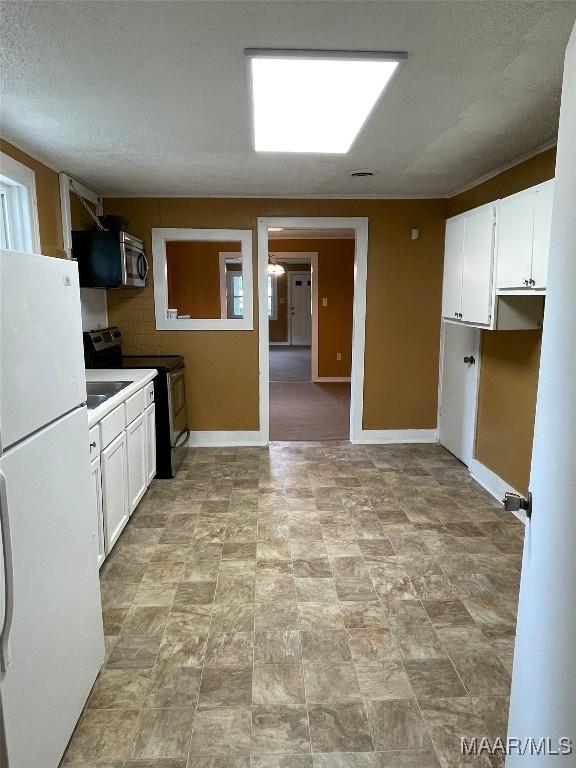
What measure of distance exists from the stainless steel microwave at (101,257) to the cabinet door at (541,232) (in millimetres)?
2827

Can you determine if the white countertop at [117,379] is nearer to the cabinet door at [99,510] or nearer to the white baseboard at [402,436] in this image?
the cabinet door at [99,510]

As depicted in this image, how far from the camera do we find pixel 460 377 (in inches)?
170

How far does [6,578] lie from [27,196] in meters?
2.59

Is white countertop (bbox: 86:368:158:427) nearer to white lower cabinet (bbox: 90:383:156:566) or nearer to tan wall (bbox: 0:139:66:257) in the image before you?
white lower cabinet (bbox: 90:383:156:566)

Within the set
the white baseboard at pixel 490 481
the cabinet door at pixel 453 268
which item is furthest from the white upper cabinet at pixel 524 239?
the white baseboard at pixel 490 481

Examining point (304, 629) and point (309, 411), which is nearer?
point (304, 629)

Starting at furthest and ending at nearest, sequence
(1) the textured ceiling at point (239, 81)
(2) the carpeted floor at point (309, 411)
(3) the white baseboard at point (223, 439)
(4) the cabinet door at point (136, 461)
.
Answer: (2) the carpeted floor at point (309, 411), (3) the white baseboard at point (223, 439), (4) the cabinet door at point (136, 461), (1) the textured ceiling at point (239, 81)

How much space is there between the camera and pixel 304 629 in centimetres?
219

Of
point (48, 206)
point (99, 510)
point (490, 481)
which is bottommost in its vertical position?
point (490, 481)

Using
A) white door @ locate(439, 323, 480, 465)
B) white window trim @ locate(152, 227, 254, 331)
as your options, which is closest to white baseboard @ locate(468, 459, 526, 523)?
white door @ locate(439, 323, 480, 465)

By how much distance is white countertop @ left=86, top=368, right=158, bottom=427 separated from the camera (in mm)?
2486

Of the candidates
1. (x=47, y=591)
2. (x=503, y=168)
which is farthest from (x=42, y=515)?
(x=503, y=168)

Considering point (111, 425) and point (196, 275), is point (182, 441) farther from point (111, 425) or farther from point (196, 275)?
point (196, 275)

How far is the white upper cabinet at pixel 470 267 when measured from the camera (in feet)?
10.4
